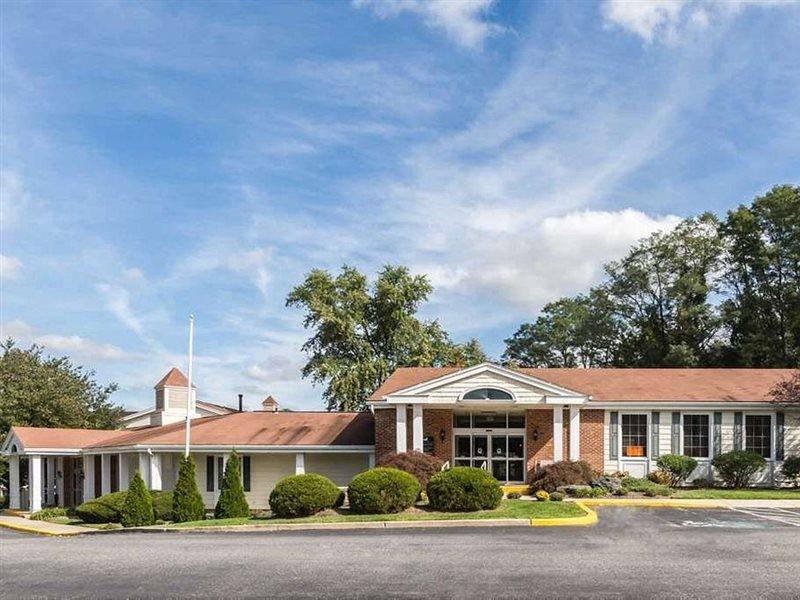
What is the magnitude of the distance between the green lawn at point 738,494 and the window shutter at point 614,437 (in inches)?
133

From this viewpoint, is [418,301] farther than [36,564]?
Yes

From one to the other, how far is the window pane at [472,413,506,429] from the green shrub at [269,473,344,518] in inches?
389

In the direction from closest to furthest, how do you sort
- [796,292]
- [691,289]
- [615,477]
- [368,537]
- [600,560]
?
[600,560]
[368,537]
[615,477]
[796,292]
[691,289]

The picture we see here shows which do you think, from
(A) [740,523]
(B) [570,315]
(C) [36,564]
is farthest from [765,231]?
(C) [36,564]

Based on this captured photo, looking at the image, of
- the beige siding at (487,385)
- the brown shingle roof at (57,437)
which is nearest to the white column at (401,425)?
the beige siding at (487,385)

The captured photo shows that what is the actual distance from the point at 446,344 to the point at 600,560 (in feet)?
143

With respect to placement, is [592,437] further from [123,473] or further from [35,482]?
[35,482]

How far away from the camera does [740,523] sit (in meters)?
20.9

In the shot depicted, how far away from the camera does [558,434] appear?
105ft

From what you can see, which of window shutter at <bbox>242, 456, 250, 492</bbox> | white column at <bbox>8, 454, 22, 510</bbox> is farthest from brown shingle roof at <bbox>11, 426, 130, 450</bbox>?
window shutter at <bbox>242, 456, 250, 492</bbox>

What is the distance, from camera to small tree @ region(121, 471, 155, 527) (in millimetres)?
27688

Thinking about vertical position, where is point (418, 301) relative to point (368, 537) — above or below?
above

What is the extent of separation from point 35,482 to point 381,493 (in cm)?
2190

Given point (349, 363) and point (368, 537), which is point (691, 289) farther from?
point (368, 537)
